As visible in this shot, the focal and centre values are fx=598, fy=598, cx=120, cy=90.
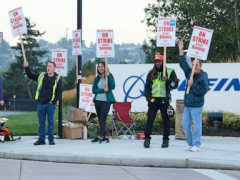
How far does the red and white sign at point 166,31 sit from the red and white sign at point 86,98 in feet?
10.0

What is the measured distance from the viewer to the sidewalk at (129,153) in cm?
1127

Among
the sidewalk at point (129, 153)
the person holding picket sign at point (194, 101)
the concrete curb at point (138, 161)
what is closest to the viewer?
the concrete curb at point (138, 161)

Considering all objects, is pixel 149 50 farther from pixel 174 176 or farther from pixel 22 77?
pixel 174 176

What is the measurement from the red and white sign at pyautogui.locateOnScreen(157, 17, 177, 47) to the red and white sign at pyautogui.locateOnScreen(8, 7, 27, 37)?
11.2 ft

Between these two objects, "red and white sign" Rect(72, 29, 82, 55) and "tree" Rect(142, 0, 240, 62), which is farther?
"tree" Rect(142, 0, 240, 62)

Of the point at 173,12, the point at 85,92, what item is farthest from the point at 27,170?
the point at 173,12

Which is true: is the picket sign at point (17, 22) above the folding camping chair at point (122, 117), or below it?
above

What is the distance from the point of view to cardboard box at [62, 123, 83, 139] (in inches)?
606

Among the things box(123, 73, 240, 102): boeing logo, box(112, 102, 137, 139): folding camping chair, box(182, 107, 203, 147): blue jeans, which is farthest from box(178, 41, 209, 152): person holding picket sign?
box(123, 73, 240, 102): boeing logo

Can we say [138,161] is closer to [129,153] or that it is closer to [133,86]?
[129,153]

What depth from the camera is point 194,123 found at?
1256 cm

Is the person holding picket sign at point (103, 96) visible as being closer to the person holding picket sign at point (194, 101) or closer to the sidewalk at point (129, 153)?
the sidewalk at point (129, 153)

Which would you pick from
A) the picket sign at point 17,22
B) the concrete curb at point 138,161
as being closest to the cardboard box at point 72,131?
the picket sign at point 17,22

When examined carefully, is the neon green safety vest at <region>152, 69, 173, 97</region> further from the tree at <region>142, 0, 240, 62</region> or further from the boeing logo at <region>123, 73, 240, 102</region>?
the tree at <region>142, 0, 240, 62</region>
